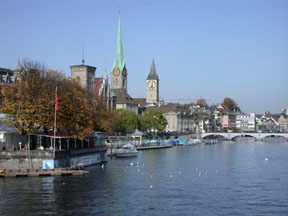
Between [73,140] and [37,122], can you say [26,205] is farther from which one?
[73,140]

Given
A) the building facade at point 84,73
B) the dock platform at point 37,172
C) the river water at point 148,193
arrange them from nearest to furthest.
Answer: the river water at point 148,193, the dock platform at point 37,172, the building facade at point 84,73

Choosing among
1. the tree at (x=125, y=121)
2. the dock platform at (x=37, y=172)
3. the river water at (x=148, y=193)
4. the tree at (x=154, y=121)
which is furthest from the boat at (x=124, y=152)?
the tree at (x=154, y=121)

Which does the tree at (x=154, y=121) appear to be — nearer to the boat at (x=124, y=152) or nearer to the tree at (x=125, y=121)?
the tree at (x=125, y=121)

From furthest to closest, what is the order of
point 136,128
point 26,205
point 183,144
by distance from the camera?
point 183,144 → point 136,128 → point 26,205

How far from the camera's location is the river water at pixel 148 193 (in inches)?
1639

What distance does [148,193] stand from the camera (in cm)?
4928

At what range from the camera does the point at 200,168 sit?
244 feet

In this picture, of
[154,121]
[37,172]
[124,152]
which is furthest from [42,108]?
[154,121]

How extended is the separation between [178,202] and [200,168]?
2976 centimetres

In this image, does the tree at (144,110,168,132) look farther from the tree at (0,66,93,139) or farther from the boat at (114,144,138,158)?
the tree at (0,66,93,139)

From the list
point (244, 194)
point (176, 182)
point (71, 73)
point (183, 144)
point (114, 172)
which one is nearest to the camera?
point (244, 194)

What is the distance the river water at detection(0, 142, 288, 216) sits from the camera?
1639 inches

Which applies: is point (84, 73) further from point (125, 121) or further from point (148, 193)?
point (148, 193)

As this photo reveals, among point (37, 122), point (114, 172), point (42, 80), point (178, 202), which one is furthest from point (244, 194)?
point (42, 80)
